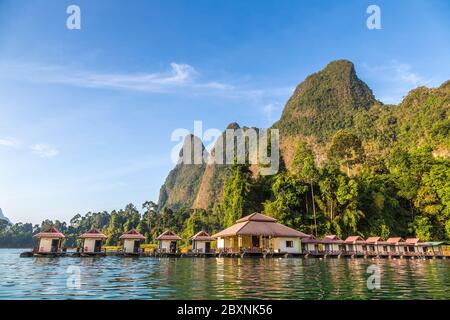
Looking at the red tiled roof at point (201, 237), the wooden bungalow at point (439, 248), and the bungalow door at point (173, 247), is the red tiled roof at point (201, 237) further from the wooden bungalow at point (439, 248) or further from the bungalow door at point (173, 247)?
the wooden bungalow at point (439, 248)

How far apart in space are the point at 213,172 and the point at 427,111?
6685 centimetres

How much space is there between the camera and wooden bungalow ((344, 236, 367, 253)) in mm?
36031

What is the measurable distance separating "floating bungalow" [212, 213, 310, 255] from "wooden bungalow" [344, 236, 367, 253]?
5.90 m

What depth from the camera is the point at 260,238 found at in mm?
34219

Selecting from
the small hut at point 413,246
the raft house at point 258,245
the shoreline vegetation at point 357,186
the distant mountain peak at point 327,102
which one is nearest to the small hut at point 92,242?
the raft house at point 258,245

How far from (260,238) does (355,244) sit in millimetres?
11143

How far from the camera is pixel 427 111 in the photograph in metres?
69.2

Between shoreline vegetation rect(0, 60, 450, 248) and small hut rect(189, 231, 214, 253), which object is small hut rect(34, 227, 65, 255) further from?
shoreline vegetation rect(0, 60, 450, 248)

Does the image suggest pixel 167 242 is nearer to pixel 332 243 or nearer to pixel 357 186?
pixel 332 243

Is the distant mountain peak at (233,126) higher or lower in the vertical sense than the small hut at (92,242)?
higher

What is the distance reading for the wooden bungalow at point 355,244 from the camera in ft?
118

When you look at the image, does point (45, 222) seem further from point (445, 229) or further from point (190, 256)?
point (445, 229)

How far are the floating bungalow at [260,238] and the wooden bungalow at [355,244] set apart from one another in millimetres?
5898
